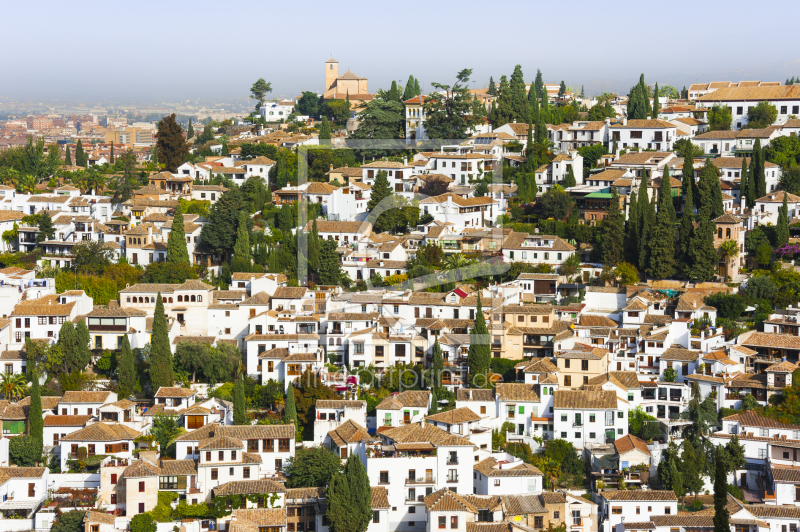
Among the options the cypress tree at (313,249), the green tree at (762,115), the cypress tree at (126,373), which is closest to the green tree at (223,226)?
the cypress tree at (313,249)

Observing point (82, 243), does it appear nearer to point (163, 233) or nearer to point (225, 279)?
point (163, 233)

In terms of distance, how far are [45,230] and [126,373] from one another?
514 inches

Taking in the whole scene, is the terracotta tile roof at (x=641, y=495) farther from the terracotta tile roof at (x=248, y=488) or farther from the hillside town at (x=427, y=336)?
the terracotta tile roof at (x=248, y=488)

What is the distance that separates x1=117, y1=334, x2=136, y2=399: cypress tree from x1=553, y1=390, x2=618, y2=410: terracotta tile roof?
1321cm

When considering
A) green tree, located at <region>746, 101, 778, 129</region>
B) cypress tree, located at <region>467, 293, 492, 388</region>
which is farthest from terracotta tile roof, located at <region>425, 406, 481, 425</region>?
green tree, located at <region>746, 101, 778, 129</region>

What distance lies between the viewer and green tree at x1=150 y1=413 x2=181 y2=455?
29859mm

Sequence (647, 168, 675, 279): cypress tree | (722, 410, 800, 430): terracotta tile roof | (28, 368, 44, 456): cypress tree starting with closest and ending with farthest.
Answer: (722, 410, 800, 430): terracotta tile roof → (28, 368, 44, 456): cypress tree → (647, 168, 675, 279): cypress tree

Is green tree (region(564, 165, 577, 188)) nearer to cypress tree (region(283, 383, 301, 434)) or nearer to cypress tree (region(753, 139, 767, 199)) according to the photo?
cypress tree (region(753, 139, 767, 199))

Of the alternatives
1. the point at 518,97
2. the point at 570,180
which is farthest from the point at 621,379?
the point at 518,97

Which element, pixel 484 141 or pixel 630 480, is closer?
pixel 630 480

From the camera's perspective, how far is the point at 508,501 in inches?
1064

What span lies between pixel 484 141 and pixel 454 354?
722 inches

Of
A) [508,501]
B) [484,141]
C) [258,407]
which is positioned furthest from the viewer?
[484,141]

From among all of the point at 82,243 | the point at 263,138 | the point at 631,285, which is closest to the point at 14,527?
the point at 82,243
